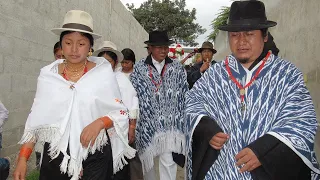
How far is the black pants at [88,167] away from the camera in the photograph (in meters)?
2.88

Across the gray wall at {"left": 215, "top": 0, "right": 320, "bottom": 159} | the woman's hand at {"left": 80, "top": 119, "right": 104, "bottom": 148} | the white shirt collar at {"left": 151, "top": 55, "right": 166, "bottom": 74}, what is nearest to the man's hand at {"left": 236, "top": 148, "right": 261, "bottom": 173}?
the woman's hand at {"left": 80, "top": 119, "right": 104, "bottom": 148}

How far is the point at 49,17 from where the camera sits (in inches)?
258

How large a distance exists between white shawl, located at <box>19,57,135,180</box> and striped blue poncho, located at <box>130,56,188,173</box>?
2.16 metres

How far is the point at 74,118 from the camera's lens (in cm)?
288

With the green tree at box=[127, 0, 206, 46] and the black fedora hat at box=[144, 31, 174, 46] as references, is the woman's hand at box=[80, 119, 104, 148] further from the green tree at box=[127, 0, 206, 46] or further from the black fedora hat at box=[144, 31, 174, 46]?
the green tree at box=[127, 0, 206, 46]

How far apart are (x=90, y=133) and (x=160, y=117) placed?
246cm

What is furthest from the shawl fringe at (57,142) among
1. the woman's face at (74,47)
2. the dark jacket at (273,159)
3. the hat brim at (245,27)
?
the hat brim at (245,27)

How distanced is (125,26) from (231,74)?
1337cm

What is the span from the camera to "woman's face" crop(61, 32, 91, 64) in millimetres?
3014

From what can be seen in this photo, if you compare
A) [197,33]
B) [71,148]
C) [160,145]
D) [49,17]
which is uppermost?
[197,33]

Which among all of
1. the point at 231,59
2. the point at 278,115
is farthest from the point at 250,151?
the point at 231,59

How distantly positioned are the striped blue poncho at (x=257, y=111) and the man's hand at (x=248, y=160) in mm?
168

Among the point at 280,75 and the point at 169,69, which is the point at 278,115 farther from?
the point at 169,69

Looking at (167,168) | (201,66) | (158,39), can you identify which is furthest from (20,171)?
(201,66)
